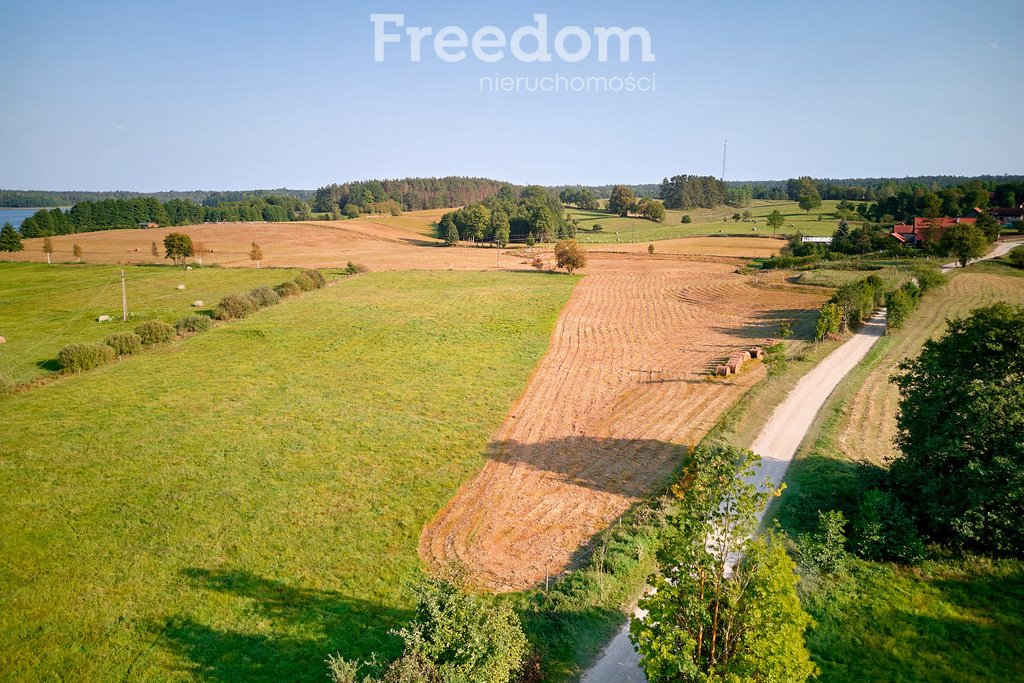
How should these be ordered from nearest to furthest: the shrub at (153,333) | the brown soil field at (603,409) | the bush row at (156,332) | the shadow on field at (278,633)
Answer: the shadow on field at (278,633) → the brown soil field at (603,409) → the bush row at (156,332) → the shrub at (153,333)

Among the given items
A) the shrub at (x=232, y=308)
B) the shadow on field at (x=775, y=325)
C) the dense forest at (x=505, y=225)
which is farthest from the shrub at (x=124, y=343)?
the dense forest at (x=505, y=225)

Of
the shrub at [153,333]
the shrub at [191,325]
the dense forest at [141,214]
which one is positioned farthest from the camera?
the dense forest at [141,214]

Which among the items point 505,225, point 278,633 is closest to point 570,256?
point 505,225

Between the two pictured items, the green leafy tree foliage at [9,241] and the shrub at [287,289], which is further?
the green leafy tree foliage at [9,241]

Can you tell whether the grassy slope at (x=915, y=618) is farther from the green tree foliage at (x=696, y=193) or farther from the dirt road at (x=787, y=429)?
the green tree foliage at (x=696, y=193)

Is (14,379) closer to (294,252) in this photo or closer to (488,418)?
(488,418)

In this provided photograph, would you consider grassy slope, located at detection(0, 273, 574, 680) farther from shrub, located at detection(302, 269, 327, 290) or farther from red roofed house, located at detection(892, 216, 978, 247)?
red roofed house, located at detection(892, 216, 978, 247)

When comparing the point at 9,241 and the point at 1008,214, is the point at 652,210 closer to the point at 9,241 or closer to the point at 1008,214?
the point at 1008,214
